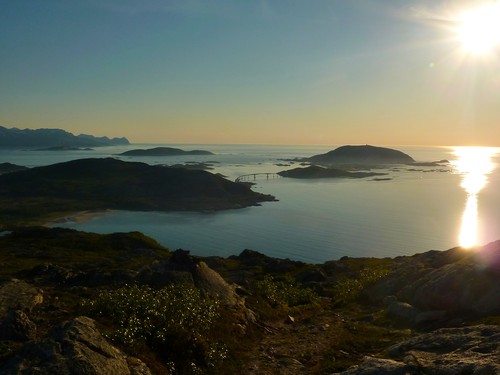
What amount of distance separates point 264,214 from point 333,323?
124580mm

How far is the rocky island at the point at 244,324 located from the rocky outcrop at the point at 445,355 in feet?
0.18

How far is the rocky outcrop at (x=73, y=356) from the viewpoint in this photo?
42.1 ft

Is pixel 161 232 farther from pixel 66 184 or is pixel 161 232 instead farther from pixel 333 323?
pixel 333 323

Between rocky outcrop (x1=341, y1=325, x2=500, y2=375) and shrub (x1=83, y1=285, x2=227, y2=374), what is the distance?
617cm

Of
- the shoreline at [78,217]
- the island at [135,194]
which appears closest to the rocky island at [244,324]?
the shoreline at [78,217]

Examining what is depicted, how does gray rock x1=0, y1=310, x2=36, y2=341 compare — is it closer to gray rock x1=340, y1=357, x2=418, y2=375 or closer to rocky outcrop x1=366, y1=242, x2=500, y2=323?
gray rock x1=340, y1=357, x2=418, y2=375

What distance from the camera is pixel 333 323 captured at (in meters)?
28.8

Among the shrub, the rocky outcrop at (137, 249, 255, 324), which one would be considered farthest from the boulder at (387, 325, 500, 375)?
the rocky outcrop at (137, 249, 255, 324)

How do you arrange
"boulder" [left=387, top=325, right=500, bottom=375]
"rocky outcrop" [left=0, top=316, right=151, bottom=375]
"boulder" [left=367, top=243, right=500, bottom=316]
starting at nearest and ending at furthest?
"rocky outcrop" [left=0, top=316, right=151, bottom=375]
"boulder" [left=387, top=325, right=500, bottom=375]
"boulder" [left=367, top=243, right=500, bottom=316]

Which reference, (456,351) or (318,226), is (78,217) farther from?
(456,351)

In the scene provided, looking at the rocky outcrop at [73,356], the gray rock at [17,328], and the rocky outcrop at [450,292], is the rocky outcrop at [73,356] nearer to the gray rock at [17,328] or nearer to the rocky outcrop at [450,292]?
the gray rock at [17,328]

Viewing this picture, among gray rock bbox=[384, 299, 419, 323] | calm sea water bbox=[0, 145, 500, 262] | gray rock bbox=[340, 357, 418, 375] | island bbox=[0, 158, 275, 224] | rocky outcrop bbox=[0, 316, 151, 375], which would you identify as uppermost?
rocky outcrop bbox=[0, 316, 151, 375]

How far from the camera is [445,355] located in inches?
669

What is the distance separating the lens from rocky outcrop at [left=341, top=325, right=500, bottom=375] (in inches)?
589
